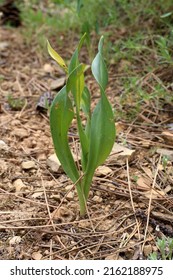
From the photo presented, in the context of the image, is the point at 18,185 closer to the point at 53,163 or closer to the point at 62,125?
the point at 53,163

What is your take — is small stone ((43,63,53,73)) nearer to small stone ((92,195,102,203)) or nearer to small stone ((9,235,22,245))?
small stone ((92,195,102,203))

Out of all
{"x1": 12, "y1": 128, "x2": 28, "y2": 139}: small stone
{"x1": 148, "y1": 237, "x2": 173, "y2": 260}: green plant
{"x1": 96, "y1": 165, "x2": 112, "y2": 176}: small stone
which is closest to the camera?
{"x1": 148, "y1": 237, "x2": 173, "y2": 260}: green plant

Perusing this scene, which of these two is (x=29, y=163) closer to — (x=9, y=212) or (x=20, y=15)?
(x=9, y=212)

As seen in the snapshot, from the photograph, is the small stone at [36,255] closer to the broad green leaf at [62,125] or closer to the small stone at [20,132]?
Result: the broad green leaf at [62,125]

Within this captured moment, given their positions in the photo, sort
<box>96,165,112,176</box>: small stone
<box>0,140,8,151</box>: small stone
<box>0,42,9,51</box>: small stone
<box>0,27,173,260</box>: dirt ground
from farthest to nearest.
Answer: <box>0,42,9,51</box>: small stone
<box>0,140,8,151</box>: small stone
<box>96,165,112,176</box>: small stone
<box>0,27,173,260</box>: dirt ground

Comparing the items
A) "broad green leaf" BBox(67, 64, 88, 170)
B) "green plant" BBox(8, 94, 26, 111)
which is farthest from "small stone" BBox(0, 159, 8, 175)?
"green plant" BBox(8, 94, 26, 111)

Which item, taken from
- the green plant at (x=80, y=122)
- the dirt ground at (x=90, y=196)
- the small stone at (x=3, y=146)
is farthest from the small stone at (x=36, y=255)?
the small stone at (x=3, y=146)
